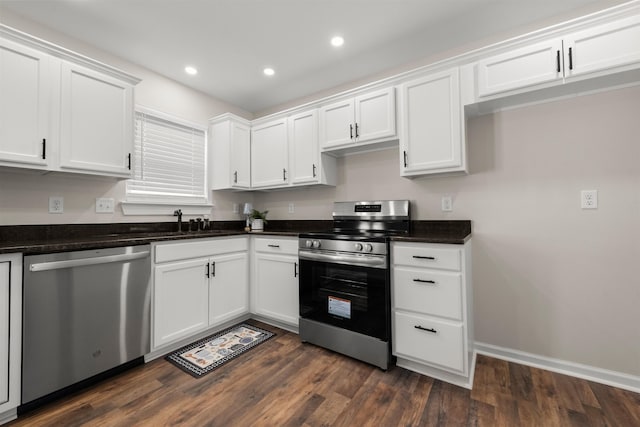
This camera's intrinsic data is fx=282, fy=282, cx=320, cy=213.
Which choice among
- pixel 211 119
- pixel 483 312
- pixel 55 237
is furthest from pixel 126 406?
pixel 211 119

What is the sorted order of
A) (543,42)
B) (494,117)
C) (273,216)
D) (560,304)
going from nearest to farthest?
(543,42), (560,304), (494,117), (273,216)

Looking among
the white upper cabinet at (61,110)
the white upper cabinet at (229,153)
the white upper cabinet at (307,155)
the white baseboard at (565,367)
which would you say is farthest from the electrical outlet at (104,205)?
the white baseboard at (565,367)

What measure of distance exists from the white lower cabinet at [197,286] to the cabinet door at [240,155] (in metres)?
0.78

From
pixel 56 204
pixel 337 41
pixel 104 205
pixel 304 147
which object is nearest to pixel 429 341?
pixel 304 147

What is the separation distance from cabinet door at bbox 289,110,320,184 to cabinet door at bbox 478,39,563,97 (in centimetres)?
152

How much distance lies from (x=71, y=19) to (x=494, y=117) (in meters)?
3.34

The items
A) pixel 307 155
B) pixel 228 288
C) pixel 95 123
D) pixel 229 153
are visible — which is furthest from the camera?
pixel 229 153

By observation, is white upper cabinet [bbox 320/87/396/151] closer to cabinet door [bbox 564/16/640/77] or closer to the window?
cabinet door [bbox 564/16/640/77]

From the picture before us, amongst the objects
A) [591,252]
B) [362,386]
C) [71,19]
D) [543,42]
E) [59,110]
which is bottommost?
[362,386]

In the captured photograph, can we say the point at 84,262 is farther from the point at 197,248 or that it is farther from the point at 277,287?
the point at 277,287

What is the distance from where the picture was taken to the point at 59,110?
197 cm

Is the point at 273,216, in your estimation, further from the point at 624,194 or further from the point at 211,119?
the point at 624,194

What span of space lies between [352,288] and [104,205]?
2239 mm

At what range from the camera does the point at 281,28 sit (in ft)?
7.35
